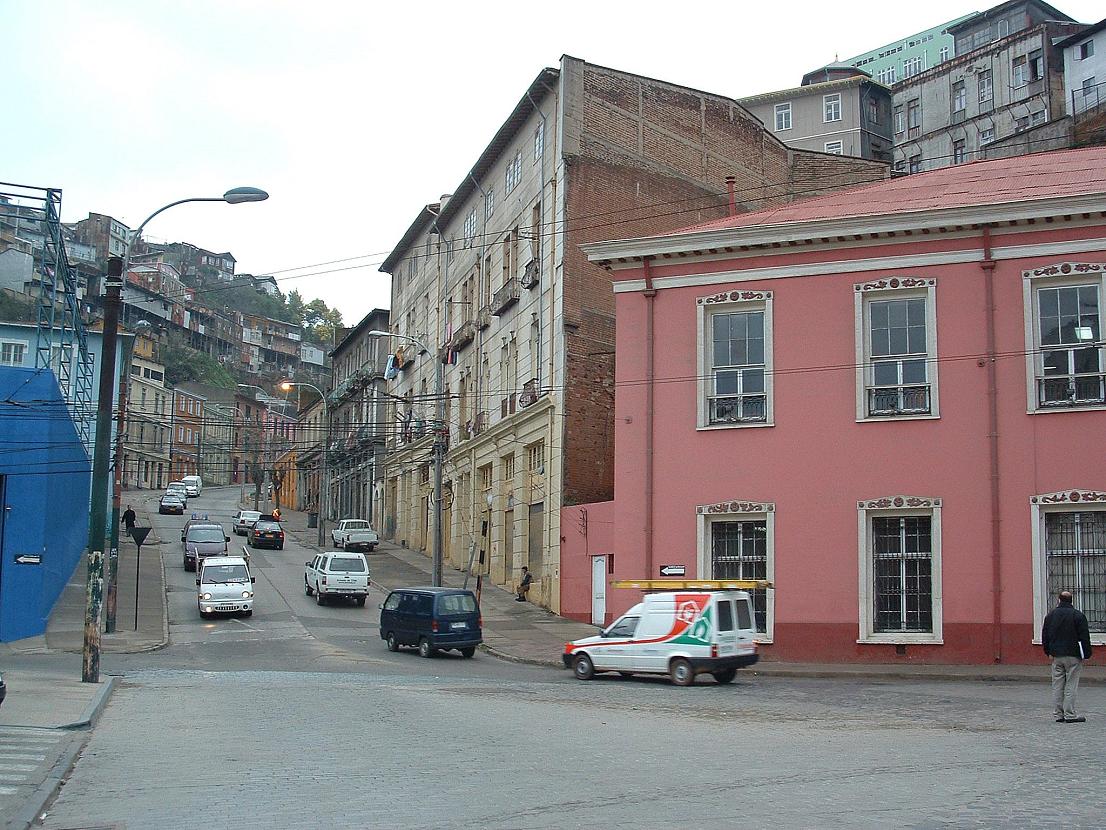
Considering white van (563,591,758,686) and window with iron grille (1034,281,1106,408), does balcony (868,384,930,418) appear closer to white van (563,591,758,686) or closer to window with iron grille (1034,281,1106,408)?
window with iron grille (1034,281,1106,408)

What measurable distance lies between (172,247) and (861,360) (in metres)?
133

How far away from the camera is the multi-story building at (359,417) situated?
70312mm

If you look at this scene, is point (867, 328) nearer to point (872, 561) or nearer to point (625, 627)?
point (872, 561)

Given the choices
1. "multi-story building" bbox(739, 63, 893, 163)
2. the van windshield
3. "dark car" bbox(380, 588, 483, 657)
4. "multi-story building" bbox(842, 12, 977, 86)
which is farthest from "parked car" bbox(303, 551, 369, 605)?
"multi-story building" bbox(842, 12, 977, 86)

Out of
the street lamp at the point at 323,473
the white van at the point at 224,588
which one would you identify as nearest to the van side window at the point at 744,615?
the white van at the point at 224,588

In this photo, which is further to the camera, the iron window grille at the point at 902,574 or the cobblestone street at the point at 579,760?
the iron window grille at the point at 902,574

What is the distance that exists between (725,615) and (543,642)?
9618 millimetres

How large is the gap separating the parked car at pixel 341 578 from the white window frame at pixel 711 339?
1647cm

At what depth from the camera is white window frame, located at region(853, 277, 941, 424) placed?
25.3 m

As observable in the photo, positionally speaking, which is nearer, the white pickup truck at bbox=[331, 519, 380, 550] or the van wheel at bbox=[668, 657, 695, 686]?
the van wheel at bbox=[668, 657, 695, 686]

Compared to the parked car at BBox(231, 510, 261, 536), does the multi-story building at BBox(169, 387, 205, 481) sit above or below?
above

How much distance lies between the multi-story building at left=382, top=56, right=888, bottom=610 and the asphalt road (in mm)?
15270

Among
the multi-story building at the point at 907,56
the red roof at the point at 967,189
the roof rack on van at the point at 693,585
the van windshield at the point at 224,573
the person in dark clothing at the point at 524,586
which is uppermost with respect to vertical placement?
the multi-story building at the point at 907,56

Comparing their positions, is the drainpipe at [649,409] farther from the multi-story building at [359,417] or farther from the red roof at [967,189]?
the multi-story building at [359,417]
